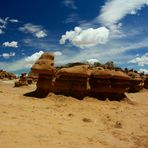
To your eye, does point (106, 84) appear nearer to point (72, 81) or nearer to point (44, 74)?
point (72, 81)

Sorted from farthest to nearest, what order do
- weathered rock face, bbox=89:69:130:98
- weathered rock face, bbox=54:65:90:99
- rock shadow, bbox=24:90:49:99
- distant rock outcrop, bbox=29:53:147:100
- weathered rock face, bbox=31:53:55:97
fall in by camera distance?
weathered rock face, bbox=89:69:130:98 → weathered rock face, bbox=54:65:90:99 → distant rock outcrop, bbox=29:53:147:100 → weathered rock face, bbox=31:53:55:97 → rock shadow, bbox=24:90:49:99

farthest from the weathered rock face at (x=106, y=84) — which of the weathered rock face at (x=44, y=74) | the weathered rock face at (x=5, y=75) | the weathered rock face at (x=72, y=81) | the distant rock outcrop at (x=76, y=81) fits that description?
the weathered rock face at (x=5, y=75)

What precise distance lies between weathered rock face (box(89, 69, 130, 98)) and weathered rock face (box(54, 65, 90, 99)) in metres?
1.19

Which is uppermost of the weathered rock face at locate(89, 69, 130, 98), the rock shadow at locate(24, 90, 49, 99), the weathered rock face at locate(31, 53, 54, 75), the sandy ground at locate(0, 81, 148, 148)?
the weathered rock face at locate(31, 53, 54, 75)

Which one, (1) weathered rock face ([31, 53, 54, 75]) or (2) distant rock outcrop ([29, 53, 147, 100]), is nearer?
(1) weathered rock face ([31, 53, 54, 75])

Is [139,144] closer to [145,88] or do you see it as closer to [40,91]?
[40,91]

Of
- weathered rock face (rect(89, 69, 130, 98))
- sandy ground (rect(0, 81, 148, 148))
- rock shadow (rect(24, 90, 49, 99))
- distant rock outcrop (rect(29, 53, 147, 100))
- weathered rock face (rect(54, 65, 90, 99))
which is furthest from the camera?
weathered rock face (rect(89, 69, 130, 98))

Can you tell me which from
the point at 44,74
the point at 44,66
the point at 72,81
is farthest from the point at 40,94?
the point at 72,81

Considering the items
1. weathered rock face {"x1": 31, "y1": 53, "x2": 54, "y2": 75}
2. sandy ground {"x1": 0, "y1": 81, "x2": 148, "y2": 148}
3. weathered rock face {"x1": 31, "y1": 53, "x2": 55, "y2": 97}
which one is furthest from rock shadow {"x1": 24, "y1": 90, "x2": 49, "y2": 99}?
weathered rock face {"x1": 31, "y1": 53, "x2": 54, "y2": 75}

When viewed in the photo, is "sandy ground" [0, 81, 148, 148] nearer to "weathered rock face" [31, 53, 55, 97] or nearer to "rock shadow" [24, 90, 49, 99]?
"rock shadow" [24, 90, 49, 99]

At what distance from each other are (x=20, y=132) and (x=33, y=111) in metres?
5.91

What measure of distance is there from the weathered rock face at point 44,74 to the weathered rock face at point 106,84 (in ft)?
12.6

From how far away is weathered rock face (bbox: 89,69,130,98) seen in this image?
→ 28.9m

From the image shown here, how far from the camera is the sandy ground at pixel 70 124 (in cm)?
1407
